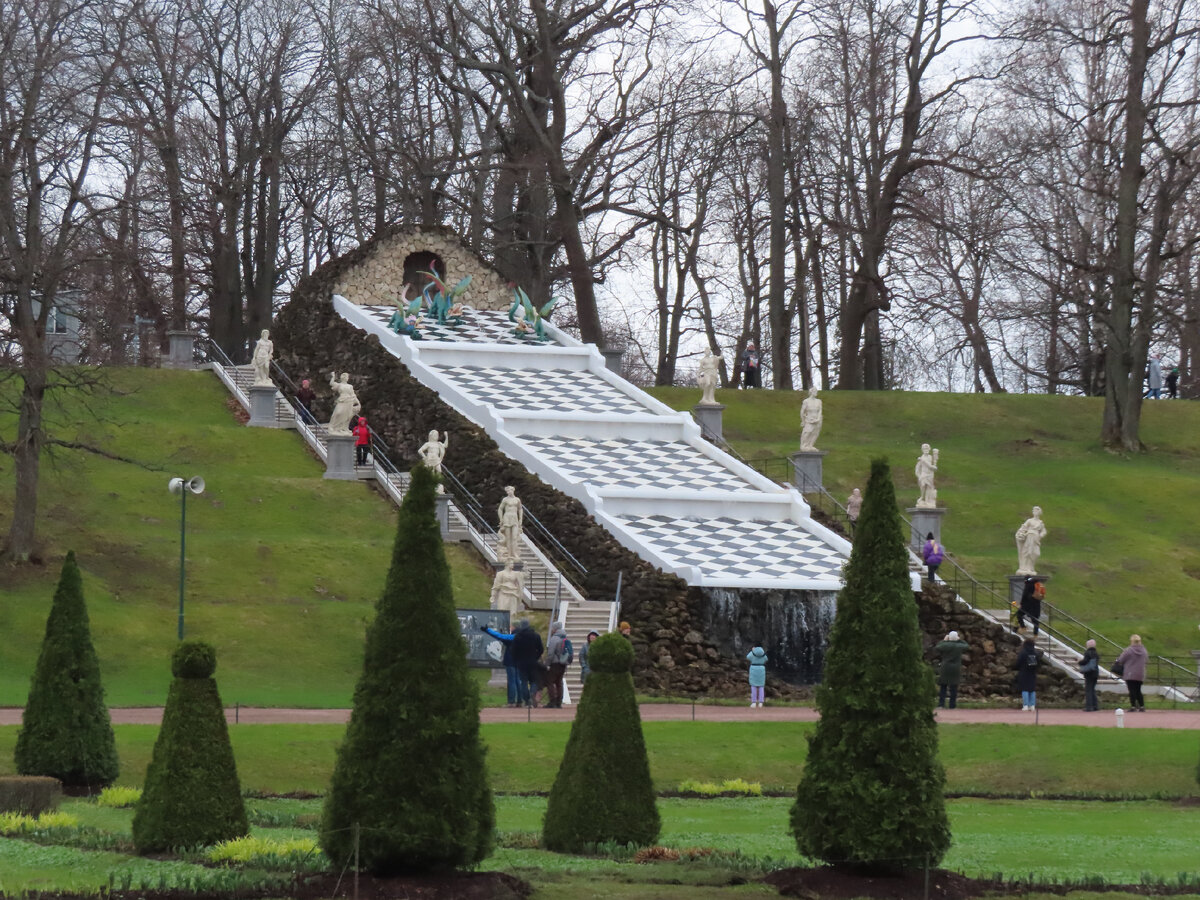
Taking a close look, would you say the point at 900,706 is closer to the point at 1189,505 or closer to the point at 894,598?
the point at 894,598

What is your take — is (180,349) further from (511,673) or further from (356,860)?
(356,860)

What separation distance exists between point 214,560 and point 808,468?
1445 cm

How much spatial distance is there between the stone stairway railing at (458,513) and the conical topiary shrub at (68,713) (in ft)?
41.9

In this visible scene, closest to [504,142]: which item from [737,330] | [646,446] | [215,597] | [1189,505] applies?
[737,330]

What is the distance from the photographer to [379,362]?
45625 mm

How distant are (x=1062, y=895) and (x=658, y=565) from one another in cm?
1993

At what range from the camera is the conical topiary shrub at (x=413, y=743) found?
12.6m

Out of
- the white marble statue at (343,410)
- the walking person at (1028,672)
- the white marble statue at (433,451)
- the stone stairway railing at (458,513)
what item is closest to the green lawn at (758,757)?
the walking person at (1028,672)

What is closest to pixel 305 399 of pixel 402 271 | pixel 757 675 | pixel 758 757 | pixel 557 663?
pixel 402 271

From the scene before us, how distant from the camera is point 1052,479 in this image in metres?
46.1

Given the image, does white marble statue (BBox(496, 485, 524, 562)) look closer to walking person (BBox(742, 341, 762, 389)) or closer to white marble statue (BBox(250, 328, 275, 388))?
white marble statue (BBox(250, 328, 275, 388))

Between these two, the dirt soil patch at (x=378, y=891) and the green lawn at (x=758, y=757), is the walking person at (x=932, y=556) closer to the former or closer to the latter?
the green lawn at (x=758, y=757)

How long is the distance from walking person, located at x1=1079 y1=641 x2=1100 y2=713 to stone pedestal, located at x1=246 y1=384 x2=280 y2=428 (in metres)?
22.7

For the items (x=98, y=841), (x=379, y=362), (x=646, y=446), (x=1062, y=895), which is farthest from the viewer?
→ (x=379, y=362)
